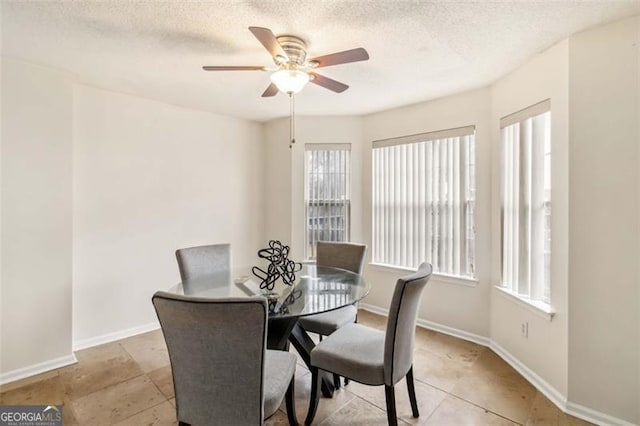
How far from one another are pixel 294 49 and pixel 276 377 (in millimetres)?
2013

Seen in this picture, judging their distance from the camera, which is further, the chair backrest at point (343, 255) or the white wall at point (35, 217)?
the chair backrest at point (343, 255)

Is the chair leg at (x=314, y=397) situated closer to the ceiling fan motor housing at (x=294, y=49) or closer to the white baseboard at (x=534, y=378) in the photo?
the white baseboard at (x=534, y=378)

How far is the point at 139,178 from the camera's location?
11.0 ft

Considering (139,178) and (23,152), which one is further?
(139,178)

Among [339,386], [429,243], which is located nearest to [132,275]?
[339,386]

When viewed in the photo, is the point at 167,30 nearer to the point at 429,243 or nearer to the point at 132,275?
the point at 132,275

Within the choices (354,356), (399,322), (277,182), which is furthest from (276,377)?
(277,182)

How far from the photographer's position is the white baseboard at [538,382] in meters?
1.97

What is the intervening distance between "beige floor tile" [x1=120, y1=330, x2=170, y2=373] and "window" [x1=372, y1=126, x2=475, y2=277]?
254 cm

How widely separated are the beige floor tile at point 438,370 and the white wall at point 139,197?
2.63 metres

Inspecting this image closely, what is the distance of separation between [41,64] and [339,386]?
11.4 feet

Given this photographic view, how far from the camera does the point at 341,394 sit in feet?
7.38

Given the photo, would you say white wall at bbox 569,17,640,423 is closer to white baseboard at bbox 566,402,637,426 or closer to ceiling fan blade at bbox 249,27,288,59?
white baseboard at bbox 566,402,637,426

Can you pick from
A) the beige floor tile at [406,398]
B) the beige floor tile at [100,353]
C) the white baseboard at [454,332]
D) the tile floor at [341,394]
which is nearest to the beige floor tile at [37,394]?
the tile floor at [341,394]
